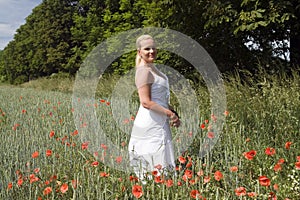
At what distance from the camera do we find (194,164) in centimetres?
279

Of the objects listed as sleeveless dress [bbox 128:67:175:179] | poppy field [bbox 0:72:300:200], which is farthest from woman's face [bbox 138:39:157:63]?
poppy field [bbox 0:72:300:200]

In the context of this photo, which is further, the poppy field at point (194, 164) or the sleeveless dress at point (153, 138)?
the sleeveless dress at point (153, 138)

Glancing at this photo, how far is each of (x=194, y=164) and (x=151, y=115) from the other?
21.1 inches

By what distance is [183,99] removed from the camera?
5391 mm

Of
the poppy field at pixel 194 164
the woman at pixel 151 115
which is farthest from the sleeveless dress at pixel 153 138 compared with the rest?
the poppy field at pixel 194 164

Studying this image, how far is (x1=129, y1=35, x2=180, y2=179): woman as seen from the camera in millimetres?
2592

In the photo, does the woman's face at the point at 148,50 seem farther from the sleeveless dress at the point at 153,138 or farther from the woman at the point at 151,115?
the sleeveless dress at the point at 153,138

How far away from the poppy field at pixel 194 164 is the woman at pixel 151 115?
0.55 ft

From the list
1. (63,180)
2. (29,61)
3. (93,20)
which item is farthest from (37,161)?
(29,61)

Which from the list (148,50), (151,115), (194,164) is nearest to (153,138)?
(151,115)

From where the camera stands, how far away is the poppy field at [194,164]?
2068 mm

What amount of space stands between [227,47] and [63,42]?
60.5 feet

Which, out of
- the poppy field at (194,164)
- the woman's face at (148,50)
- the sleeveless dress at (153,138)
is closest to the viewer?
the poppy field at (194,164)

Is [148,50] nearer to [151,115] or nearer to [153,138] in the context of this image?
[151,115]
